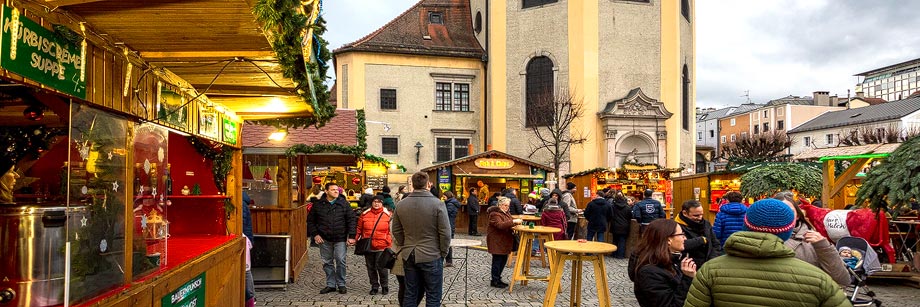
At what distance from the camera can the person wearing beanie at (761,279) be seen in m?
2.87

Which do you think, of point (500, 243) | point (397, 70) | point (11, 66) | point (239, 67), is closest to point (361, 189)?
point (397, 70)

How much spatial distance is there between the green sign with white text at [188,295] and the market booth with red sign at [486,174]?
55.5ft

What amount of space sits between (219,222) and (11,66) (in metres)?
4.81

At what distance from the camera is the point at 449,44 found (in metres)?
36.4

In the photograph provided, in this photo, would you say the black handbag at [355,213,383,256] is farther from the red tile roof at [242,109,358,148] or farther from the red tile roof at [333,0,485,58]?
the red tile roof at [333,0,485,58]

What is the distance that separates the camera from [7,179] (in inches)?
157

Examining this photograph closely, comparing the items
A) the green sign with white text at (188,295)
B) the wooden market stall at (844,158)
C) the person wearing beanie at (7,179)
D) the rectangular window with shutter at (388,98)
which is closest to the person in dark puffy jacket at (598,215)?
the wooden market stall at (844,158)

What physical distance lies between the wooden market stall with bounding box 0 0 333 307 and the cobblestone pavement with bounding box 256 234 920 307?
11.1 feet

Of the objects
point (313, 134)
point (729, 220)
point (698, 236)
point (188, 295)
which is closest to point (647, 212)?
point (729, 220)

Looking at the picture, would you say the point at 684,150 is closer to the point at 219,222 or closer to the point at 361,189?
the point at 361,189

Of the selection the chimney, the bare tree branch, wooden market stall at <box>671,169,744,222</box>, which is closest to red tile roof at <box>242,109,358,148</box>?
wooden market stall at <box>671,169,744,222</box>

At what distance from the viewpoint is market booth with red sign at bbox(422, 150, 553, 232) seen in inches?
898

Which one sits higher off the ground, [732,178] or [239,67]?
[239,67]

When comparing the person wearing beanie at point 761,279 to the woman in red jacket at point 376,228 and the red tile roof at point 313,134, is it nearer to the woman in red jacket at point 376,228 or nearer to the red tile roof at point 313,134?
the woman in red jacket at point 376,228
